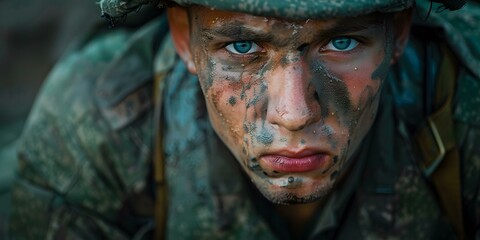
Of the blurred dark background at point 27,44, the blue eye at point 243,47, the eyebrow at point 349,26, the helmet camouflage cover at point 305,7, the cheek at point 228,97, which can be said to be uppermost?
the helmet camouflage cover at point 305,7

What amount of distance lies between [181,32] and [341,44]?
0.40 m

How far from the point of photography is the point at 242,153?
1764 mm

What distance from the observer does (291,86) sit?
1589 mm

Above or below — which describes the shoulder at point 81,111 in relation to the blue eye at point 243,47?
below

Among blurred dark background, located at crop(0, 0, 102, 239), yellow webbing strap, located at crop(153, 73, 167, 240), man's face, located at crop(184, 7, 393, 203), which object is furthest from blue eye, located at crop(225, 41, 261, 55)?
blurred dark background, located at crop(0, 0, 102, 239)

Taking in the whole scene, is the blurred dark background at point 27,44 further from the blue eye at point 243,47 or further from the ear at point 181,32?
the blue eye at point 243,47

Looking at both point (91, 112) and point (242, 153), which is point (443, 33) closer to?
point (242, 153)

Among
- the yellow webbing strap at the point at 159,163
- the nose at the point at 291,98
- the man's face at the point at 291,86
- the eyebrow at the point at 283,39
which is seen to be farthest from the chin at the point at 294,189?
the yellow webbing strap at the point at 159,163

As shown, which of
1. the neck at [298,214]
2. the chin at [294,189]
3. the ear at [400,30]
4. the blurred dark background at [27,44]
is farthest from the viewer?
the blurred dark background at [27,44]

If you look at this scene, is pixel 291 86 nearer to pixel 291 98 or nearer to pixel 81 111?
pixel 291 98

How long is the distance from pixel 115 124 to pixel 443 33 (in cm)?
78

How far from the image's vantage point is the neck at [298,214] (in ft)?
6.91

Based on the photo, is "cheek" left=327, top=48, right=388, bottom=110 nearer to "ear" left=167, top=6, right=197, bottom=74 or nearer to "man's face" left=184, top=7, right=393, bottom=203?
"man's face" left=184, top=7, right=393, bottom=203

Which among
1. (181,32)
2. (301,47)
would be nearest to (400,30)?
(301,47)
